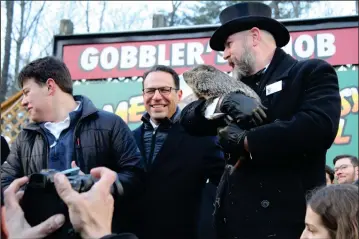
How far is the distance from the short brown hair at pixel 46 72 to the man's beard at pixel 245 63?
0.86 meters

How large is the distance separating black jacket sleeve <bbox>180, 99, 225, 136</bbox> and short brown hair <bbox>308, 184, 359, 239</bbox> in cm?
71

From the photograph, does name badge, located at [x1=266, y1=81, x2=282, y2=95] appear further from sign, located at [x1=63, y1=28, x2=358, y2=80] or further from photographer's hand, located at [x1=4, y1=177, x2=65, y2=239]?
sign, located at [x1=63, y1=28, x2=358, y2=80]

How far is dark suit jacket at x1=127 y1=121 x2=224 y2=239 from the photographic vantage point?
325cm

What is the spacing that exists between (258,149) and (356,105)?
5.88 meters

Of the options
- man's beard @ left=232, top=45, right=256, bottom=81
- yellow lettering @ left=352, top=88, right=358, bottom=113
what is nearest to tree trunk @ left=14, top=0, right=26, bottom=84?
yellow lettering @ left=352, top=88, right=358, bottom=113

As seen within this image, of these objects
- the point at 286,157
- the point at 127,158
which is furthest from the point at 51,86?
the point at 286,157

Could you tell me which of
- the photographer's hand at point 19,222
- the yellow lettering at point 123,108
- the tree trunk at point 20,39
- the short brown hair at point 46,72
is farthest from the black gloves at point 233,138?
the tree trunk at point 20,39

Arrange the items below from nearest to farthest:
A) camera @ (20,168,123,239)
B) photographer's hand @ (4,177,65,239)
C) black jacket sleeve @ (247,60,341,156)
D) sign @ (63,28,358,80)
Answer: photographer's hand @ (4,177,65,239) < camera @ (20,168,123,239) < black jacket sleeve @ (247,60,341,156) < sign @ (63,28,358,80)

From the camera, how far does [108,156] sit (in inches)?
107

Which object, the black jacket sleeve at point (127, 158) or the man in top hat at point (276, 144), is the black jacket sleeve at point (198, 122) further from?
the black jacket sleeve at point (127, 158)

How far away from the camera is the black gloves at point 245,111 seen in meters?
Result: 2.42

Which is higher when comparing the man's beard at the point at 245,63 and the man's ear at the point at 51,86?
the man's beard at the point at 245,63

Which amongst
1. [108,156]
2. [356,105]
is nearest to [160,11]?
[356,105]

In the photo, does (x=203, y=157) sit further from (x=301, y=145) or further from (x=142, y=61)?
(x=142, y=61)
